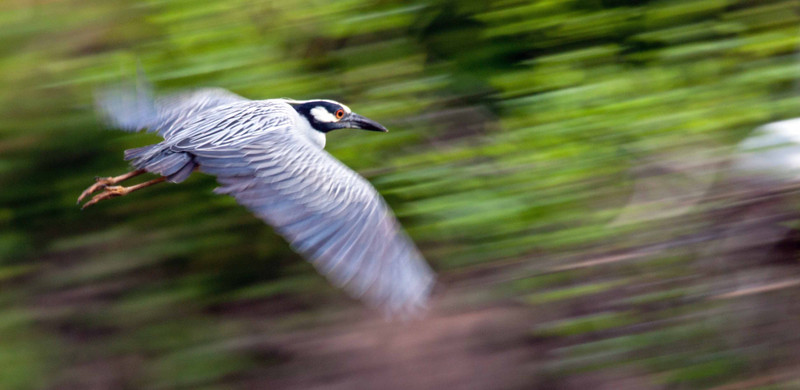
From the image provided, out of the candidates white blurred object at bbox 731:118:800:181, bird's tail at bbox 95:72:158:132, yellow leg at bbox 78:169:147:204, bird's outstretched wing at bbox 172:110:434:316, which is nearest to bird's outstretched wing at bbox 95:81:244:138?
bird's tail at bbox 95:72:158:132

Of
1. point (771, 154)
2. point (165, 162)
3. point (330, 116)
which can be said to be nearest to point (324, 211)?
point (165, 162)

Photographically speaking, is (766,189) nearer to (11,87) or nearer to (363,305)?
(363,305)

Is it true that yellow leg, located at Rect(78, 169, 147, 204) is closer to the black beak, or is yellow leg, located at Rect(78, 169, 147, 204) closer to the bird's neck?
the bird's neck

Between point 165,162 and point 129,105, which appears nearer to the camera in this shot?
point 165,162

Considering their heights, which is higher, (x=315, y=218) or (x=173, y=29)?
(x=173, y=29)

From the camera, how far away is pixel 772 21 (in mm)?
3621

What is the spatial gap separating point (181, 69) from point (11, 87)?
72 centimetres

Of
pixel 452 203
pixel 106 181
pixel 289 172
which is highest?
pixel 289 172

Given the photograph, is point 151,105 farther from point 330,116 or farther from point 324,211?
point 324,211

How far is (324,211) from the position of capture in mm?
2631

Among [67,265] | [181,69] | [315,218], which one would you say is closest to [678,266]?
[315,218]

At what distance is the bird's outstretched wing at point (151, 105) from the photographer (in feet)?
11.0

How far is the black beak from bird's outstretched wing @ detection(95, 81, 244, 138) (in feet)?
1.48

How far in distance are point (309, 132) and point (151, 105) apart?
0.69 meters
